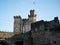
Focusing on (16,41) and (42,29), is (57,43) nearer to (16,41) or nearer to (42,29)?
(42,29)

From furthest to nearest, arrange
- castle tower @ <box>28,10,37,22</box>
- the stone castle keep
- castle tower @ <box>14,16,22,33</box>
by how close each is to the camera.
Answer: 1. castle tower @ <box>14,16,22,33</box>
2. castle tower @ <box>28,10,37,22</box>
3. the stone castle keep

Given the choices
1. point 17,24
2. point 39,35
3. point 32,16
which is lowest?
point 39,35

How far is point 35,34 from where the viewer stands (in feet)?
61.5

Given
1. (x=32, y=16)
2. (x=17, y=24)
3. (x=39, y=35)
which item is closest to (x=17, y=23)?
(x=17, y=24)

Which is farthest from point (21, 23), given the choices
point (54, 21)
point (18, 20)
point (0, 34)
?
point (54, 21)

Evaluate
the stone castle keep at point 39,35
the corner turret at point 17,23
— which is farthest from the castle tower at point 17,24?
the stone castle keep at point 39,35

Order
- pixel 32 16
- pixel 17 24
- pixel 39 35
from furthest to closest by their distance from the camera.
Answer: pixel 17 24
pixel 32 16
pixel 39 35

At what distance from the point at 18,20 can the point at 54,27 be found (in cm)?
2202

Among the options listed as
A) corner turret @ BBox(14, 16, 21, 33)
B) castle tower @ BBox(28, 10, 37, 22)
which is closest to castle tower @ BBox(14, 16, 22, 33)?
corner turret @ BBox(14, 16, 21, 33)

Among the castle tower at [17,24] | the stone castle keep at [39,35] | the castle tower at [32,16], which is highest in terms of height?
the castle tower at [32,16]

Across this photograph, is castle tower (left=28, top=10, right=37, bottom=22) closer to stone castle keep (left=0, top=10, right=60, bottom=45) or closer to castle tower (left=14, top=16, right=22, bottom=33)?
castle tower (left=14, top=16, right=22, bottom=33)

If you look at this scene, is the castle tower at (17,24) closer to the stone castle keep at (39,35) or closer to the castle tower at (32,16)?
the castle tower at (32,16)

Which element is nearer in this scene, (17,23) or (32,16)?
(32,16)

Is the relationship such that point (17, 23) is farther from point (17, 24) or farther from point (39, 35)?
point (39, 35)
